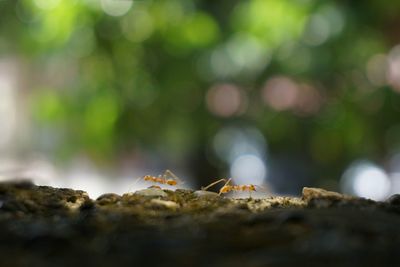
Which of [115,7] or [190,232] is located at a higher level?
[115,7]

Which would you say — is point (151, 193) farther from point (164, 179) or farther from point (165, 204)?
point (164, 179)

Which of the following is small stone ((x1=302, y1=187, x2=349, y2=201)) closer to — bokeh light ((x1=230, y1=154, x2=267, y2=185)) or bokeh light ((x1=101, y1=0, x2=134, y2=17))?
bokeh light ((x1=101, y1=0, x2=134, y2=17))

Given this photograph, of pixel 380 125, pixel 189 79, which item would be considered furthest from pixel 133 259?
pixel 380 125

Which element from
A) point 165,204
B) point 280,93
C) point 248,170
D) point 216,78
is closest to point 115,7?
point 216,78

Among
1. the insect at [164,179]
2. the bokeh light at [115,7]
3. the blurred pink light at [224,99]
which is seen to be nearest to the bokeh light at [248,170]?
the blurred pink light at [224,99]

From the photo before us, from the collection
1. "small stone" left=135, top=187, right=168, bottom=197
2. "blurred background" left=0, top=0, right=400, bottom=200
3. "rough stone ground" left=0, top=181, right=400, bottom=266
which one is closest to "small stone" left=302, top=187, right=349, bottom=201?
"rough stone ground" left=0, top=181, right=400, bottom=266

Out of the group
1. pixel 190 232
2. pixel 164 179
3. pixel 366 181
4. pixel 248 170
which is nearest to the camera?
pixel 190 232

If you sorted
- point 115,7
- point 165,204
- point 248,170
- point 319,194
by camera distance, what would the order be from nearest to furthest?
point 165,204 < point 319,194 < point 115,7 < point 248,170
